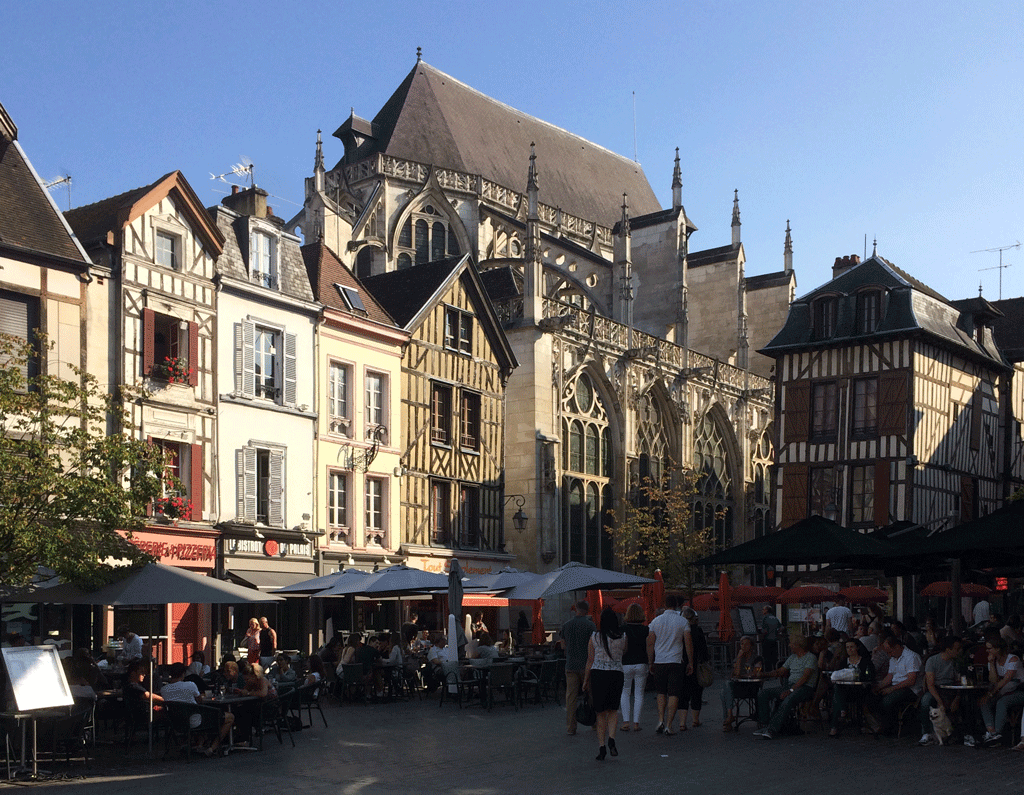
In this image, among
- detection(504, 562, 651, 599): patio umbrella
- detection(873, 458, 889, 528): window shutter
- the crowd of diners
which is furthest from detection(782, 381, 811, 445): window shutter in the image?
the crowd of diners

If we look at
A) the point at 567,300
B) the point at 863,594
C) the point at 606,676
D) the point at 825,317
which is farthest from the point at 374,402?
the point at 606,676

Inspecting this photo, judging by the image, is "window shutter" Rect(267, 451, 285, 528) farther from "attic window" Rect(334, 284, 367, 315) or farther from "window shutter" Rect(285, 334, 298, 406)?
"attic window" Rect(334, 284, 367, 315)

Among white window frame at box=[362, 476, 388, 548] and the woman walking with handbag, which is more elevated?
white window frame at box=[362, 476, 388, 548]

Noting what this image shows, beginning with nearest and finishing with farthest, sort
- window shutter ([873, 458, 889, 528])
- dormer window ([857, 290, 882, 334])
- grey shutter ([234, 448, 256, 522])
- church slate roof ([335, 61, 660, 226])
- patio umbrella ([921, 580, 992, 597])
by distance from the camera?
1. grey shutter ([234, 448, 256, 522])
2. patio umbrella ([921, 580, 992, 597])
3. window shutter ([873, 458, 889, 528])
4. dormer window ([857, 290, 882, 334])
5. church slate roof ([335, 61, 660, 226])

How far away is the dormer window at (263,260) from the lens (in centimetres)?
2241

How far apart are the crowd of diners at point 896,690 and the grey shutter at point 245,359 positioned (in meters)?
11.6

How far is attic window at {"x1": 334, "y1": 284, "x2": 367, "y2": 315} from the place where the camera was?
969 inches

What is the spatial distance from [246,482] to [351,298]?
4.83 metres

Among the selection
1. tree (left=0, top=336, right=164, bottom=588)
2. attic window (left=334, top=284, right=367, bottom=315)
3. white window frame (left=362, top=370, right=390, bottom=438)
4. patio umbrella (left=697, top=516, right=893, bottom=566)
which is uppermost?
attic window (left=334, top=284, right=367, bottom=315)

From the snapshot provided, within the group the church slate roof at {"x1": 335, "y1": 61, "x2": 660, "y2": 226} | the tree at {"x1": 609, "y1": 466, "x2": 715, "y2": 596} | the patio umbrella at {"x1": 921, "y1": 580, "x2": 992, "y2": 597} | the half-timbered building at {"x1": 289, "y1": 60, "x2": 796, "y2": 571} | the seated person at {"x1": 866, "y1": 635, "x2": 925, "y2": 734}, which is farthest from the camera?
the church slate roof at {"x1": 335, "y1": 61, "x2": 660, "y2": 226}

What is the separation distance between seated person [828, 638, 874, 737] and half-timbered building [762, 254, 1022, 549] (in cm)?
1577

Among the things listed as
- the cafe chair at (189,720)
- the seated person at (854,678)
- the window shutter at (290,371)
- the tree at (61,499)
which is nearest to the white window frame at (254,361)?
the window shutter at (290,371)

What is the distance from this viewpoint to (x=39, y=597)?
12664 millimetres

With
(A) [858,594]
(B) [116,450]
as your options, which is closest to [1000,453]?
(A) [858,594]
